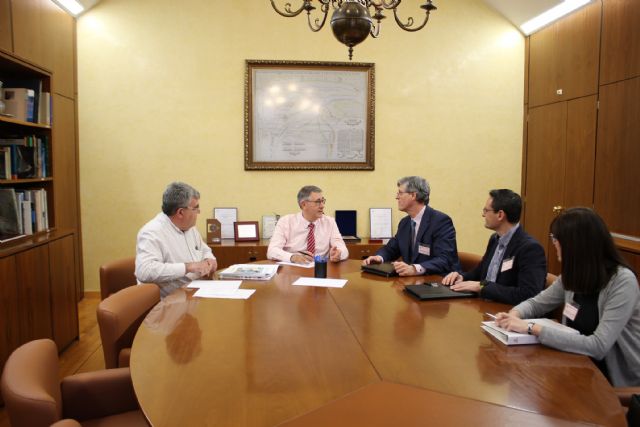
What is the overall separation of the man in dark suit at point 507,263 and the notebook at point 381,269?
0.39 meters

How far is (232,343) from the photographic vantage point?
1.88m

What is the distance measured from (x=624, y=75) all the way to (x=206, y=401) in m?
4.18

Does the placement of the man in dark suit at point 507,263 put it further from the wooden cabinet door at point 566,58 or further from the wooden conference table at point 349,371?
the wooden cabinet door at point 566,58

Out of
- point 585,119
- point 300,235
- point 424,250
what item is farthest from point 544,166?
point 300,235

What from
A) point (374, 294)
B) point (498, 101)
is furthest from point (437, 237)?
point (498, 101)

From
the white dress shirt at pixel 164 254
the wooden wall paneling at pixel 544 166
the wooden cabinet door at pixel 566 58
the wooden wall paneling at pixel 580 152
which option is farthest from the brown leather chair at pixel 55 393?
the wooden cabinet door at pixel 566 58

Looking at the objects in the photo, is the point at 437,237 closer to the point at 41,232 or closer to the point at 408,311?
the point at 408,311

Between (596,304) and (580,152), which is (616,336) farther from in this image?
(580,152)

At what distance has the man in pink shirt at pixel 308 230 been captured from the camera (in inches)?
152

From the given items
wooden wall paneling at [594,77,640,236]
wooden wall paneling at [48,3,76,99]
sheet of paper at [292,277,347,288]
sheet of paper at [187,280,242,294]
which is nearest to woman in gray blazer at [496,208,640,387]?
sheet of paper at [292,277,347,288]

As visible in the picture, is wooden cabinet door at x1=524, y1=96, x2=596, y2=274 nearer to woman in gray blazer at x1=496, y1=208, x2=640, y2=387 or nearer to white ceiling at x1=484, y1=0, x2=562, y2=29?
white ceiling at x1=484, y1=0, x2=562, y2=29

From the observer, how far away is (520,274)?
2.57 m

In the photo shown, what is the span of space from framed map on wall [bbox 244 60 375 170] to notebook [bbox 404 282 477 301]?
2740mm

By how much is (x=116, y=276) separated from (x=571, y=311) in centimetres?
248
